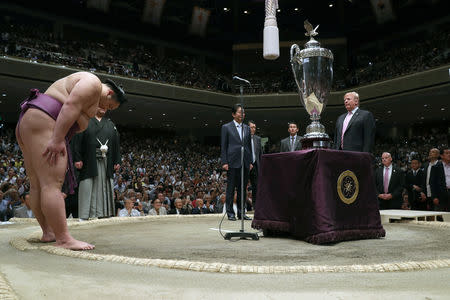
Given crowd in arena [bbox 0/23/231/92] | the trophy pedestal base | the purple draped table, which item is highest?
crowd in arena [bbox 0/23/231/92]

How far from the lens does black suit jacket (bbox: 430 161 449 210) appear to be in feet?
13.8

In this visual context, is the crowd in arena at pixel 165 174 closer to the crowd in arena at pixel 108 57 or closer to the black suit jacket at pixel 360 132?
the black suit jacket at pixel 360 132

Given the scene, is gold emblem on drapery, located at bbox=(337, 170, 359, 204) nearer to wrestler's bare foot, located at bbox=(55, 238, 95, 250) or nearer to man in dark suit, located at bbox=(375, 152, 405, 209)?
wrestler's bare foot, located at bbox=(55, 238, 95, 250)

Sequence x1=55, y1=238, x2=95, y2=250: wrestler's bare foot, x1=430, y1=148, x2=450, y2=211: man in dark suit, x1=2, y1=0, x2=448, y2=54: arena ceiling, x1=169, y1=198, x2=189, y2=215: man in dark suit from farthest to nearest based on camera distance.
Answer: x1=2, y1=0, x2=448, y2=54: arena ceiling, x1=169, y1=198, x2=189, y2=215: man in dark suit, x1=430, y1=148, x2=450, y2=211: man in dark suit, x1=55, y1=238, x2=95, y2=250: wrestler's bare foot

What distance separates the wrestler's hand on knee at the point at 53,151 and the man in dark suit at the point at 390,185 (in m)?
3.06

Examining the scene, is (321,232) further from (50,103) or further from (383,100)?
(383,100)

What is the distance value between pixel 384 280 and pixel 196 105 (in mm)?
12012

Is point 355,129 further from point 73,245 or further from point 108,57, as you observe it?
point 108,57

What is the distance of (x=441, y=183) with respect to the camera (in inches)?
166

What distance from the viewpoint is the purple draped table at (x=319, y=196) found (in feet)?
6.16

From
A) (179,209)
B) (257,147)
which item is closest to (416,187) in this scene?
(257,147)

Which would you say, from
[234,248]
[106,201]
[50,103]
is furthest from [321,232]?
[106,201]

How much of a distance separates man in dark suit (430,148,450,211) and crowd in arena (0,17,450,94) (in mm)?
7153

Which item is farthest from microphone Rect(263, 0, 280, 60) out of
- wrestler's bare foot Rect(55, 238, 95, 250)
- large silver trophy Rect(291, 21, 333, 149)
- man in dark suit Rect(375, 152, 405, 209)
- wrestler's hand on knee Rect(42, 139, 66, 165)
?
man in dark suit Rect(375, 152, 405, 209)
